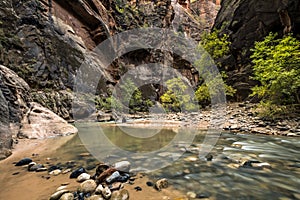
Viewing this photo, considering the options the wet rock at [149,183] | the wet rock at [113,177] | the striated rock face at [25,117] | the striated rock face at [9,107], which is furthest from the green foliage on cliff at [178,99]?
the wet rock at [113,177]

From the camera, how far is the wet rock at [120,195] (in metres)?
1.78

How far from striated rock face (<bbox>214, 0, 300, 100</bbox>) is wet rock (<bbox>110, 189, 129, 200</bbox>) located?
41.5 ft

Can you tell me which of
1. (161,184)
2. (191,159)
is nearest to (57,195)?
(161,184)

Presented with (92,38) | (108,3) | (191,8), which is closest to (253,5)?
(92,38)

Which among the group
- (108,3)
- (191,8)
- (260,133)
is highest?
(191,8)

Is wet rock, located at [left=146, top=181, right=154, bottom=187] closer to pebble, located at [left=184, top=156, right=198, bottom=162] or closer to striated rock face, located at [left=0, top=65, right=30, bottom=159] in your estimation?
pebble, located at [left=184, top=156, right=198, bottom=162]

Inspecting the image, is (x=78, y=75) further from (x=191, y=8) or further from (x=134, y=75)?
(x=191, y=8)

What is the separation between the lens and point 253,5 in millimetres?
12539

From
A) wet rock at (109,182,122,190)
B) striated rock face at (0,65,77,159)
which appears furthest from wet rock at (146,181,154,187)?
striated rock face at (0,65,77,159)

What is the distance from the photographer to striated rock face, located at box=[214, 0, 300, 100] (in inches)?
380

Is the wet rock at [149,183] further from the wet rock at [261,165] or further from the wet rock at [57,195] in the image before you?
the wet rock at [261,165]

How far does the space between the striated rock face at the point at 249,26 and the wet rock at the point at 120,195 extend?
12639 millimetres

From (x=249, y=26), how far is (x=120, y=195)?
15.8 metres

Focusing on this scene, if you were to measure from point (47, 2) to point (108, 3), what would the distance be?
11495mm
